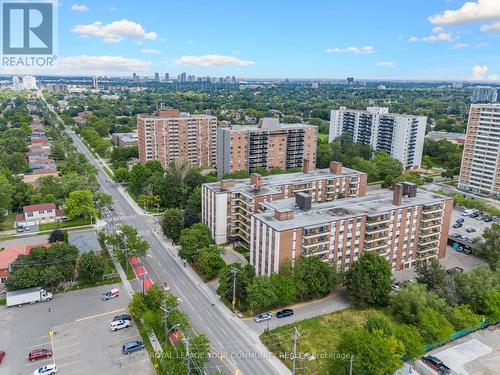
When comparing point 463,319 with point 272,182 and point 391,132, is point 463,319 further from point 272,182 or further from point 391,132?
point 391,132

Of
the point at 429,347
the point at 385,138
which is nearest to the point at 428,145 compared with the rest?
the point at 385,138

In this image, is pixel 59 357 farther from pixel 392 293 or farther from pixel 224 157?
pixel 224 157

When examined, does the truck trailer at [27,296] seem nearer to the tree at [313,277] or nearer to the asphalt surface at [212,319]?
the asphalt surface at [212,319]

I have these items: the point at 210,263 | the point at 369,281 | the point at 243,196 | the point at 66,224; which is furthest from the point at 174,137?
the point at 369,281

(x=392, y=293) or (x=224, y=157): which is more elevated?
(x=224, y=157)

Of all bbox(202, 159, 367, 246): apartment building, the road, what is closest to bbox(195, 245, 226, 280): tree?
the road
